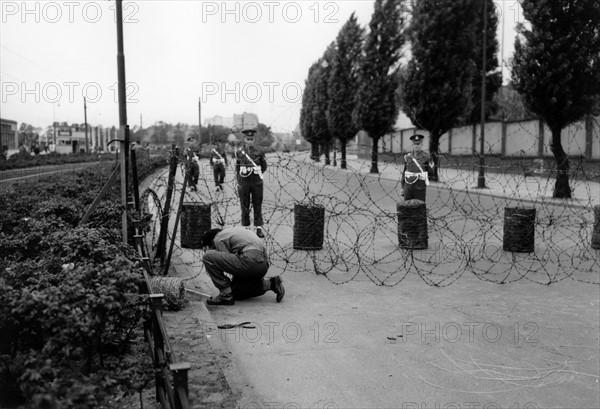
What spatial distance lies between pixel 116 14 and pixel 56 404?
1363cm

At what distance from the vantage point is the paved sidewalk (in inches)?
190

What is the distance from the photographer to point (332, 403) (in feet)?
15.2

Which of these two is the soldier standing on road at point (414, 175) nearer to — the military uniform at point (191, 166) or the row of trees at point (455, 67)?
the row of trees at point (455, 67)

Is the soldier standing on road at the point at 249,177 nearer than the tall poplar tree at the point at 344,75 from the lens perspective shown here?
Yes

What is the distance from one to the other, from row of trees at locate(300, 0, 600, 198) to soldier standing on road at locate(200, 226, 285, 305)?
9.85 feet

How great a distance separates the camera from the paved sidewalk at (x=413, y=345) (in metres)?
4.83

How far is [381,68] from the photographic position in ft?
117

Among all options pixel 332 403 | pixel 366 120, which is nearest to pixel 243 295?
pixel 332 403

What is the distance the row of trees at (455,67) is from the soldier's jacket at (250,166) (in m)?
1.75

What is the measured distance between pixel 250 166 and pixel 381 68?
973 inches

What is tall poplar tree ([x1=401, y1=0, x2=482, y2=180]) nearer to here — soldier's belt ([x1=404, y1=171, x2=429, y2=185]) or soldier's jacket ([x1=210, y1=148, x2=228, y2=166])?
soldier's jacket ([x1=210, y1=148, x2=228, y2=166])

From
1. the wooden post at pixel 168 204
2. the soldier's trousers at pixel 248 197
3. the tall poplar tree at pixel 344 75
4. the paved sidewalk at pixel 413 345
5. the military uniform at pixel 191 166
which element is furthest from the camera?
the tall poplar tree at pixel 344 75

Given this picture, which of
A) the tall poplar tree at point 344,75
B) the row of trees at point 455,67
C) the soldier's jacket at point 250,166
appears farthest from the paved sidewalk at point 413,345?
the tall poplar tree at point 344,75

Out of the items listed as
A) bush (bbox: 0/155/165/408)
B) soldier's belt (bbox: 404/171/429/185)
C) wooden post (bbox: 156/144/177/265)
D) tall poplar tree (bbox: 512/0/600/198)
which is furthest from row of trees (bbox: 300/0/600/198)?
bush (bbox: 0/155/165/408)
